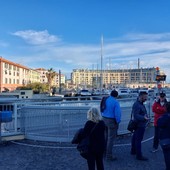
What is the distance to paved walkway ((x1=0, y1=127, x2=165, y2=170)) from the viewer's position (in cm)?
653

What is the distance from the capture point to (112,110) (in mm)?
7078

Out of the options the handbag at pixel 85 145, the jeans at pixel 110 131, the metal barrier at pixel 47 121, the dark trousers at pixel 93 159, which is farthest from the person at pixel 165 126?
the metal barrier at pixel 47 121

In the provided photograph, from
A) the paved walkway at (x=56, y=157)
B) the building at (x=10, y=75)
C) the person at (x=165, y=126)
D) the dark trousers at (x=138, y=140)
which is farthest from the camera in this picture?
the building at (x=10, y=75)

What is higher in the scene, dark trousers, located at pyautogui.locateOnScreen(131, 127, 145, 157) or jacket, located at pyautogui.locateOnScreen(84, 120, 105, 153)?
jacket, located at pyautogui.locateOnScreen(84, 120, 105, 153)

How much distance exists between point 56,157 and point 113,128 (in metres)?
1.74

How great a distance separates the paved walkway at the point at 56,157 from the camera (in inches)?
257

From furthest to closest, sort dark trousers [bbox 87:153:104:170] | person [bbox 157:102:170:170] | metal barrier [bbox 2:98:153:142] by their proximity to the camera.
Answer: metal barrier [bbox 2:98:153:142] < person [bbox 157:102:170:170] < dark trousers [bbox 87:153:104:170]

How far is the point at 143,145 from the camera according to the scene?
880 cm

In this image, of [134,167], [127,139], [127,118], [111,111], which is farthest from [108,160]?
[127,118]

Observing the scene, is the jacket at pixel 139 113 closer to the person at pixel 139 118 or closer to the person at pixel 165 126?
the person at pixel 139 118

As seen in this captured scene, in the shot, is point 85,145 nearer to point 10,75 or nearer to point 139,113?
point 139,113

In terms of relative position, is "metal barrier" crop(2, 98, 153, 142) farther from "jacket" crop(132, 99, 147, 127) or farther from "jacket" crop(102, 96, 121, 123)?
"jacket" crop(132, 99, 147, 127)

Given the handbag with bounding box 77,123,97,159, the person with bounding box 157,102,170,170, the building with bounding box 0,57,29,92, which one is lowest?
the handbag with bounding box 77,123,97,159

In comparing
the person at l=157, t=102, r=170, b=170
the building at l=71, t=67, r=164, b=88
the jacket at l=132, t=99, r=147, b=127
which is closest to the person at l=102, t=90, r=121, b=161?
the jacket at l=132, t=99, r=147, b=127
